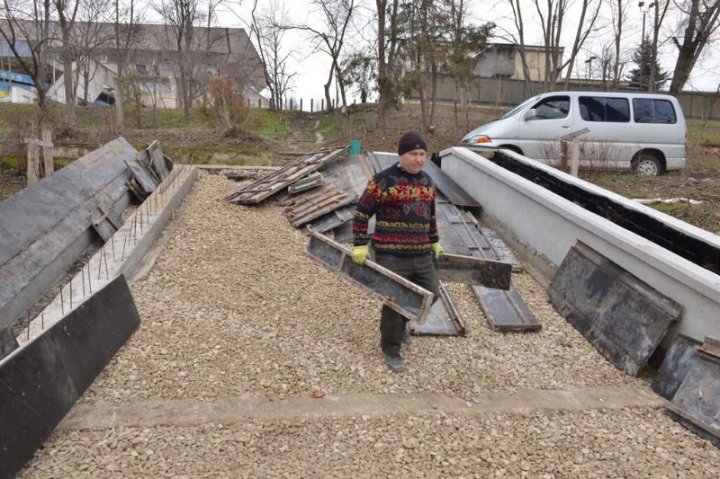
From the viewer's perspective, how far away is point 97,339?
3.66 meters

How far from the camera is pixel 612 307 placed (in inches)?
180

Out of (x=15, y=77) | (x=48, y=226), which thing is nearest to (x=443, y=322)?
(x=48, y=226)

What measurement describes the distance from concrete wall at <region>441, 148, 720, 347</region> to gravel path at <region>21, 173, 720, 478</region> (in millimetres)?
620

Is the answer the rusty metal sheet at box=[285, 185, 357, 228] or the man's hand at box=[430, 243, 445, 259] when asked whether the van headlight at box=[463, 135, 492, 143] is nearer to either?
the rusty metal sheet at box=[285, 185, 357, 228]

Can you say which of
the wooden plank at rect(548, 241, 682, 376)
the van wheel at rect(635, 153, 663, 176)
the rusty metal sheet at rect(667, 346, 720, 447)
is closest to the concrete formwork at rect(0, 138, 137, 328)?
the wooden plank at rect(548, 241, 682, 376)

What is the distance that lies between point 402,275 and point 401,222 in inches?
15.4

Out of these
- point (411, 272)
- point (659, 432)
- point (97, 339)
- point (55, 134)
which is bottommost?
point (659, 432)

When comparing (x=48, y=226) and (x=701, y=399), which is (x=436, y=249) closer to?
(x=701, y=399)

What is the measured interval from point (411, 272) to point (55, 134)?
1270 cm

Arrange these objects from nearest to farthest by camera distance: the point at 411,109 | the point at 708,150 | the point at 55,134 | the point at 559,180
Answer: the point at 559,180, the point at 55,134, the point at 708,150, the point at 411,109

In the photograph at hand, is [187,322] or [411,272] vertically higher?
→ [411,272]

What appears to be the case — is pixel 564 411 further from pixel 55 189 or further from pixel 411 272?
pixel 55 189

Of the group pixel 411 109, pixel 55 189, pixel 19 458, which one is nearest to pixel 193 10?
pixel 411 109

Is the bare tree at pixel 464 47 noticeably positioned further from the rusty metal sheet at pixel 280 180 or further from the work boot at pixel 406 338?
the work boot at pixel 406 338
